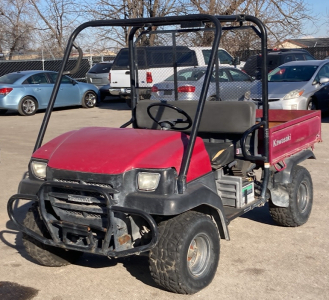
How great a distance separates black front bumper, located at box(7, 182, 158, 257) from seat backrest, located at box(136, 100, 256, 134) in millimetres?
1531

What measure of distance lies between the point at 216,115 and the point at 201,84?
2.08 feet

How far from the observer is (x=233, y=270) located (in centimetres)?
493

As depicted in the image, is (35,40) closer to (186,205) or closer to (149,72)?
(149,72)

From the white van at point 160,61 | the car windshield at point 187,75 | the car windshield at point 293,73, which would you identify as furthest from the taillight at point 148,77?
the car windshield at point 293,73

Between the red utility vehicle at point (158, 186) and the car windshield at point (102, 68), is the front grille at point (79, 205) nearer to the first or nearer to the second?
the red utility vehicle at point (158, 186)

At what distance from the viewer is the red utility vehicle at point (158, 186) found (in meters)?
4.17

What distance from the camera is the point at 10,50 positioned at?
111 feet

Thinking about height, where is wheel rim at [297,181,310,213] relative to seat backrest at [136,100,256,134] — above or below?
below

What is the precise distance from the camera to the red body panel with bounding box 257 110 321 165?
5.40 metres

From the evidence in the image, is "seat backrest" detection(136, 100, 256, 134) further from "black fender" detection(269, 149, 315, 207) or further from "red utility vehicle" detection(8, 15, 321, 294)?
"black fender" detection(269, 149, 315, 207)

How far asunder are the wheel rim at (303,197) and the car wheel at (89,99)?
14199mm

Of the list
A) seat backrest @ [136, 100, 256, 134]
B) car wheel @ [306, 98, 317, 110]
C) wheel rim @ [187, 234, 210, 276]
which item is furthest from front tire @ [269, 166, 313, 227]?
car wheel @ [306, 98, 317, 110]

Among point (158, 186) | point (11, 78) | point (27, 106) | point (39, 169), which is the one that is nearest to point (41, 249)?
point (39, 169)

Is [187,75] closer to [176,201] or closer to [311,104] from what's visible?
[176,201]
